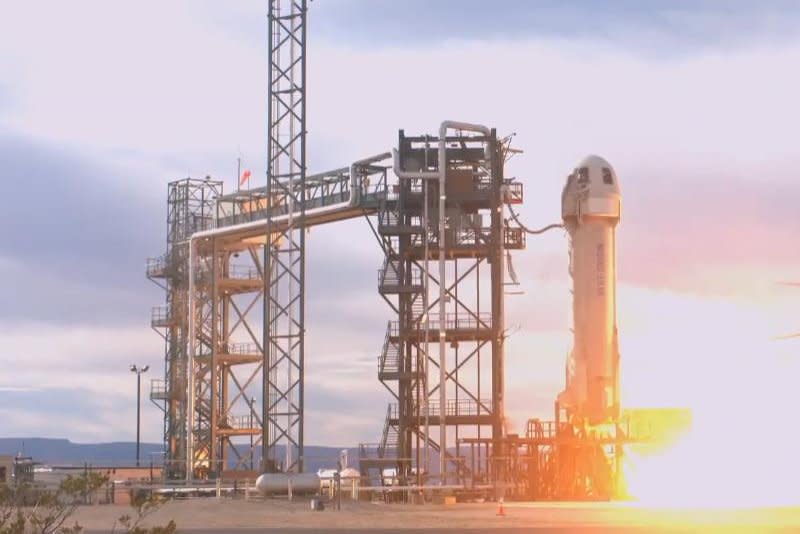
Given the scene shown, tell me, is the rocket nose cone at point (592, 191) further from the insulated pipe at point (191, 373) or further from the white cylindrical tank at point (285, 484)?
the insulated pipe at point (191, 373)

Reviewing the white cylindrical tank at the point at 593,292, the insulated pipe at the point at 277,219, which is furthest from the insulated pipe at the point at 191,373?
the white cylindrical tank at the point at 593,292

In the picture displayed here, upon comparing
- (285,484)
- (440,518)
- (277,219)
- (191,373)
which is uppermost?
(277,219)

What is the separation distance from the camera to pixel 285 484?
2189 inches

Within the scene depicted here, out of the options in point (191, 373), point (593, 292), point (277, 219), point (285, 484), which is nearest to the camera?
point (285, 484)

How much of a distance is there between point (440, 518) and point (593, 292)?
20.3 meters

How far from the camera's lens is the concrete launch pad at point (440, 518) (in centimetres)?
3928

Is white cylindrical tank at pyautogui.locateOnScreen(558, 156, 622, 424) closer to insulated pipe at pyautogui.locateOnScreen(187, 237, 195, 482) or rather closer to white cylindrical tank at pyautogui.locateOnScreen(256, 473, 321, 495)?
white cylindrical tank at pyautogui.locateOnScreen(256, 473, 321, 495)

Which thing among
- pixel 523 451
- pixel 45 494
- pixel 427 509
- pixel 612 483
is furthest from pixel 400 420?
pixel 45 494

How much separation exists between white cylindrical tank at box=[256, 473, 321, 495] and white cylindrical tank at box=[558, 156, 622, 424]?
41.8 feet

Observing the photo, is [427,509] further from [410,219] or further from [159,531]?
[159,531]

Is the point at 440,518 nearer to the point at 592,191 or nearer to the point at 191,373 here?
the point at 592,191

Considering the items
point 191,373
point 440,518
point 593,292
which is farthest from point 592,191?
point 191,373

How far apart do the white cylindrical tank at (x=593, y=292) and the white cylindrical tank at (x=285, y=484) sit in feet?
41.8

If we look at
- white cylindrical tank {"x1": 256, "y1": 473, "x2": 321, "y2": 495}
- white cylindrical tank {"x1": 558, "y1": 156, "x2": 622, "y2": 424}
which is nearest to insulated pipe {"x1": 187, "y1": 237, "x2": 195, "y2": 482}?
white cylindrical tank {"x1": 256, "y1": 473, "x2": 321, "y2": 495}
